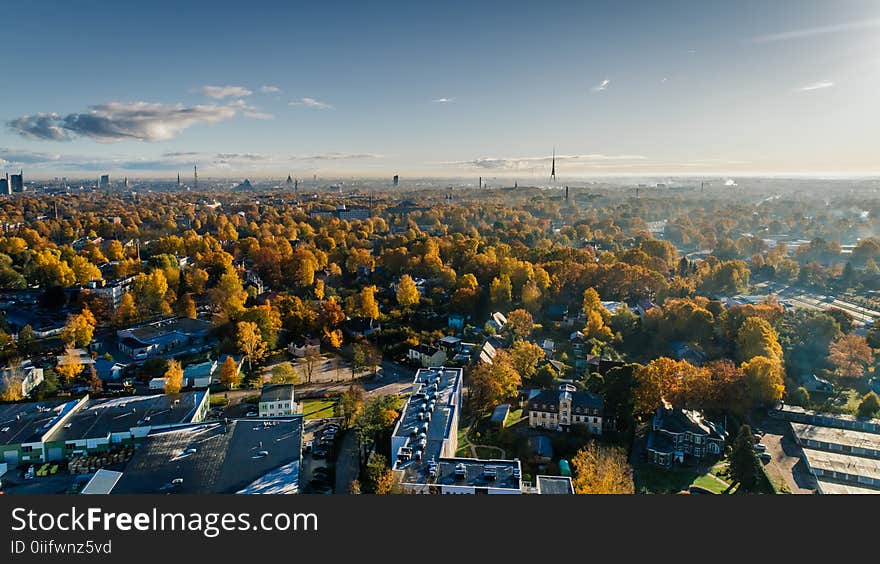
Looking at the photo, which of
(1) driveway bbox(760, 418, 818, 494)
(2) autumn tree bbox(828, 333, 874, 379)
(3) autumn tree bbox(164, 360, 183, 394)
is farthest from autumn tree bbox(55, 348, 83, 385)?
(2) autumn tree bbox(828, 333, 874, 379)

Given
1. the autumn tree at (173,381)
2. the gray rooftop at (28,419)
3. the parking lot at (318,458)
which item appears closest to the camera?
the parking lot at (318,458)

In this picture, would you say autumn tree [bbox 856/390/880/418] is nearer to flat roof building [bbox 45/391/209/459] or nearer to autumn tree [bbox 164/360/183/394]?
flat roof building [bbox 45/391/209/459]

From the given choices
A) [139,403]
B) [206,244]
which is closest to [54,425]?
[139,403]

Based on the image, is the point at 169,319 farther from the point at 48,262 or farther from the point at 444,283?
the point at 444,283

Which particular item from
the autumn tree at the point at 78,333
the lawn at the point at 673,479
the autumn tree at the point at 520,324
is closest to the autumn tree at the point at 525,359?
the autumn tree at the point at 520,324

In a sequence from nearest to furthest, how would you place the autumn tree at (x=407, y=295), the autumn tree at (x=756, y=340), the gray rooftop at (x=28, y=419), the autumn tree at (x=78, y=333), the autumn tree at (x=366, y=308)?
1. the gray rooftop at (x=28, y=419)
2. the autumn tree at (x=756, y=340)
3. the autumn tree at (x=78, y=333)
4. the autumn tree at (x=366, y=308)
5. the autumn tree at (x=407, y=295)

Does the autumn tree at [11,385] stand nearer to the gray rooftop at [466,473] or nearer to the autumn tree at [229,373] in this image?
the autumn tree at [229,373]
